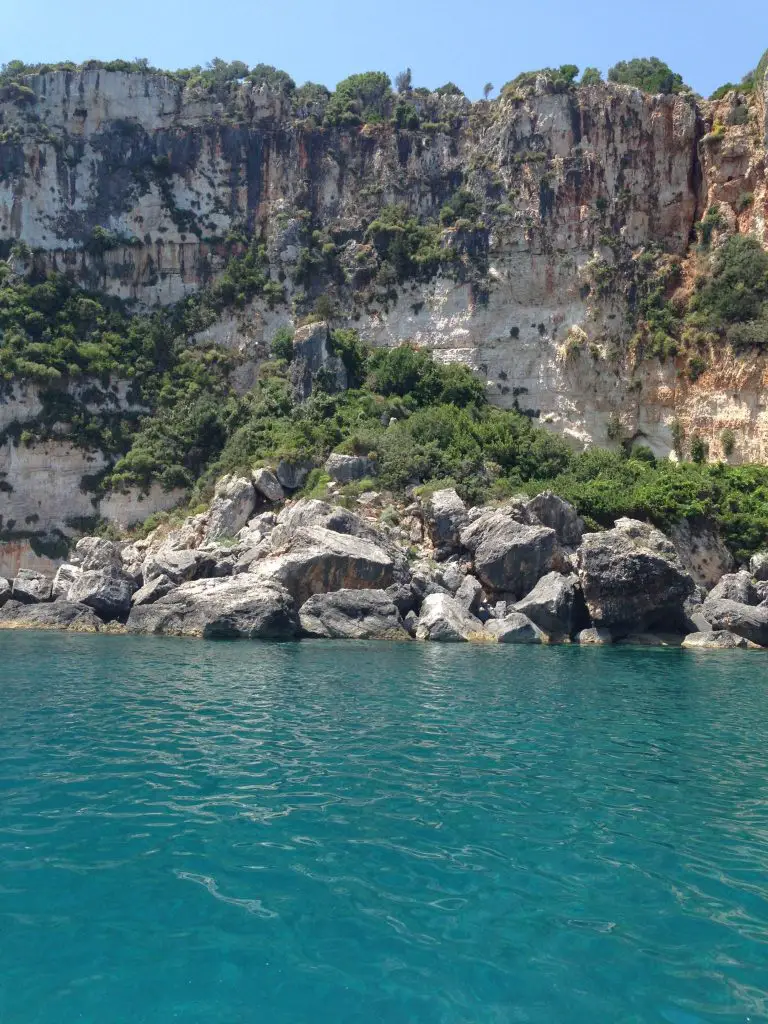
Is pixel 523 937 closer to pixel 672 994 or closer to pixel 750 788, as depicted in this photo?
pixel 672 994

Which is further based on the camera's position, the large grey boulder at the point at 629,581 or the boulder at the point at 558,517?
the boulder at the point at 558,517

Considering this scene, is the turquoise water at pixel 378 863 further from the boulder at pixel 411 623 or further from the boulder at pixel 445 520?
the boulder at pixel 445 520

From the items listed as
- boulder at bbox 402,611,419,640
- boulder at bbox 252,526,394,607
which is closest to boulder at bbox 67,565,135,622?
boulder at bbox 252,526,394,607

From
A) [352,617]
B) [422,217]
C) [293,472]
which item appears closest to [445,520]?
[352,617]

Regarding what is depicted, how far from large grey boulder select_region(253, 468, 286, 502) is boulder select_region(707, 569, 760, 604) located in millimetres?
19002

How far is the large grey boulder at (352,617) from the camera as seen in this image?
26.4 m

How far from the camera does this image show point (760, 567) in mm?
32188

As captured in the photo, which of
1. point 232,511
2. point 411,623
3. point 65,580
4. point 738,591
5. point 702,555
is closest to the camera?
point 411,623

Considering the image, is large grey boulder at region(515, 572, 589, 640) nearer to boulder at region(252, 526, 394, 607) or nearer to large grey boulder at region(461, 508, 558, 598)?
large grey boulder at region(461, 508, 558, 598)

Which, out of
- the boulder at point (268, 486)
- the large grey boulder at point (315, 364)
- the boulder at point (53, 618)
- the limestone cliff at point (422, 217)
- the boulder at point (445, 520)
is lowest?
the boulder at point (53, 618)

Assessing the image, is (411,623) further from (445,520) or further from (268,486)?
(268,486)

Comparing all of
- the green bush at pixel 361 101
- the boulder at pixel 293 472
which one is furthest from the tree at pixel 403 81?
the boulder at pixel 293 472

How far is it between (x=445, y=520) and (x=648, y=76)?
36.0 metres

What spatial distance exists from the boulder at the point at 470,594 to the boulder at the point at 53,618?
1277 cm
